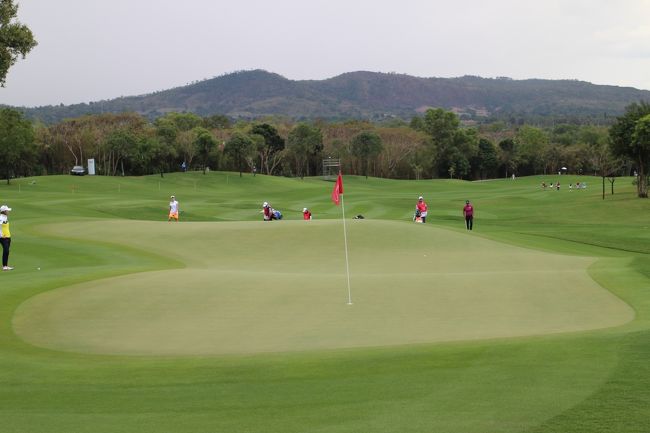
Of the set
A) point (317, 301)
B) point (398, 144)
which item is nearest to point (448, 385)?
point (317, 301)

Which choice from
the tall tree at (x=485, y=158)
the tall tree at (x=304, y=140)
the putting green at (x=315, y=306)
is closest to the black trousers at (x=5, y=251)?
the putting green at (x=315, y=306)

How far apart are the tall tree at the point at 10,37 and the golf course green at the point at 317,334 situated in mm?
17946

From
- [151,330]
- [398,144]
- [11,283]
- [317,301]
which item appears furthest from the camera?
[398,144]

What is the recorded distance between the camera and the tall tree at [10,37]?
46.5 meters

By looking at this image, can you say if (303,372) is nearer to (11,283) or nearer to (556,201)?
(11,283)

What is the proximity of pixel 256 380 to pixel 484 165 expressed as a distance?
153887mm

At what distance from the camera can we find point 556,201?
246ft

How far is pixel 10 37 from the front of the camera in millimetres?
46469

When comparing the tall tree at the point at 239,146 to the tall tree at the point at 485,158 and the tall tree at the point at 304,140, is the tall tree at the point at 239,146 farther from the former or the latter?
the tall tree at the point at 485,158

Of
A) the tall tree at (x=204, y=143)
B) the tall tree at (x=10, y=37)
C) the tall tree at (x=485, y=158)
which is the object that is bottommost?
the tall tree at (x=485, y=158)

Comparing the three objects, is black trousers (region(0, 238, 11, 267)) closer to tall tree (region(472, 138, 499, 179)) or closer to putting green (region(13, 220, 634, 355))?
putting green (region(13, 220, 634, 355))

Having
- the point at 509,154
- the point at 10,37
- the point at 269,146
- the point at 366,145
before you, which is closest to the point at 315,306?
the point at 10,37

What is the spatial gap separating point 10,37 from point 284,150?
321 feet

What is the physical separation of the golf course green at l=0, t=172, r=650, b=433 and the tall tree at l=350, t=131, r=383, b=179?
100 metres
